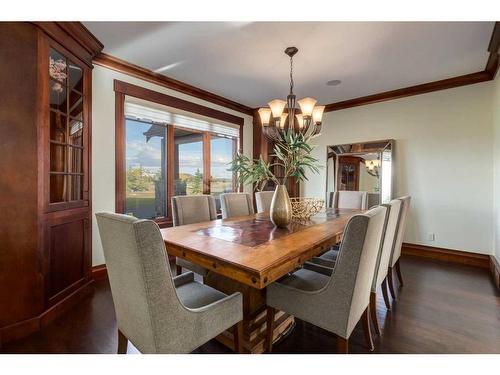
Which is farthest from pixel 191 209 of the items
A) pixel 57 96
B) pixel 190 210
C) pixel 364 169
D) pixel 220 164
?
pixel 364 169

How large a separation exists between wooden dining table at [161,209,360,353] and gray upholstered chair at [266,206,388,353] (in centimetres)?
17

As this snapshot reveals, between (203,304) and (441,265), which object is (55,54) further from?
(441,265)

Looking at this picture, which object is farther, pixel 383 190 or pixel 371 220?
pixel 383 190

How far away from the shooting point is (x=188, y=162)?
378 centimetres

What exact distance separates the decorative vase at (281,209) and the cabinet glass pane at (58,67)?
2.09 meters

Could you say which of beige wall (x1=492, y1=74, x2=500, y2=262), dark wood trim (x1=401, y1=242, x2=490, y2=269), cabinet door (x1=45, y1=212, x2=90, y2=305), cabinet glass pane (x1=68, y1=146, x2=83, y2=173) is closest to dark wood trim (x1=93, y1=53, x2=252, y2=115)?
cabinet glass pane (x1=68, y1=146, x2=83, y2=173)

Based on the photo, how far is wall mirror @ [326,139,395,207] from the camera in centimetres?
377

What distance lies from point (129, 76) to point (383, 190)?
3.91m

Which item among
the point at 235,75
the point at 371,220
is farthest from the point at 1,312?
the point at 235,75

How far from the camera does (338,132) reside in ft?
14.2

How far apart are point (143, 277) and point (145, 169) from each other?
2.56m

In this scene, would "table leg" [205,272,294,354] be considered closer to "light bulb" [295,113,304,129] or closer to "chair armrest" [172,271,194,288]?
"chair armrest" [172,271,194,288]

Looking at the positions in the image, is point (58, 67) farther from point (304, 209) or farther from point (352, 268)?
point (352, 268)

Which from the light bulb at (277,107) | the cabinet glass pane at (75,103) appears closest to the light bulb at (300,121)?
the light bulb at (277,107)
